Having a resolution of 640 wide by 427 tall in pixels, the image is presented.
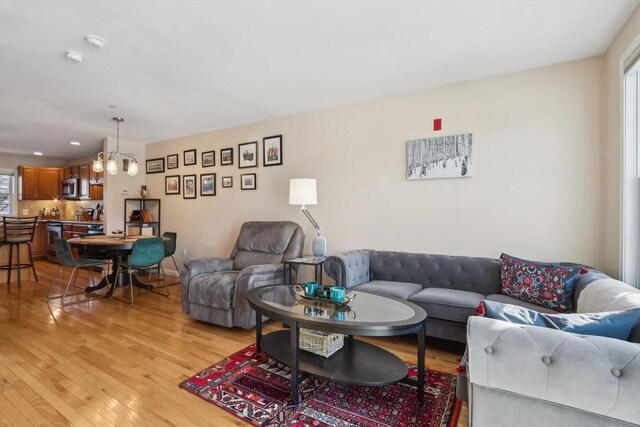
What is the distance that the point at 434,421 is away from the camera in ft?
5.92

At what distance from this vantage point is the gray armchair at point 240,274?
3.11 m

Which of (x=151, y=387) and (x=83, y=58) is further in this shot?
(x=83, y=58)

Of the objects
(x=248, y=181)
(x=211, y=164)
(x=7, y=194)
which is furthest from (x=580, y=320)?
(x=7, y=194)

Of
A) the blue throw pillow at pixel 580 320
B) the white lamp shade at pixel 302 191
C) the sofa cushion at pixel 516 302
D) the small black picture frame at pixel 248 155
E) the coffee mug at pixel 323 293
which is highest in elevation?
the small black picture frame at pixel 248 155

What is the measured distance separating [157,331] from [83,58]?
2.47 meters

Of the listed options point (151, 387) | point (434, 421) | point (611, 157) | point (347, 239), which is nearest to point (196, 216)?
point (347, 239)

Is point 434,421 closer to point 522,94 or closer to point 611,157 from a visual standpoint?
point 611,157

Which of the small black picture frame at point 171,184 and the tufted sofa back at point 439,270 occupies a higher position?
the small black picture frame at point 171,184

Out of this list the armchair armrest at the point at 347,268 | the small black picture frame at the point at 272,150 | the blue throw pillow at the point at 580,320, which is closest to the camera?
the blue throw pillow at the point at 580,320

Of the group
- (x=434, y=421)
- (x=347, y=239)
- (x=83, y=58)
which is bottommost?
(x=434, y=421)

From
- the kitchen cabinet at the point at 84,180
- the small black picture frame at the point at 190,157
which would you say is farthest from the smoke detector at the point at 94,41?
the kitchen cabinet at the point at 84,180

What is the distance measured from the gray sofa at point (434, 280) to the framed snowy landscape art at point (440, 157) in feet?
2.73

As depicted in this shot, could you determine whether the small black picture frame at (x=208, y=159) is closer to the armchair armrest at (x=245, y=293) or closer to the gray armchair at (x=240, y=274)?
the gray armchair at (x=240, y=274)

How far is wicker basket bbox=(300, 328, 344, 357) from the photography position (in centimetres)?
214
